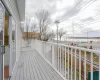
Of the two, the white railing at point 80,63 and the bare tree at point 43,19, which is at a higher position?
the bare tree at point 43,19

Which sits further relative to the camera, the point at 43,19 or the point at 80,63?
the point at 43,19

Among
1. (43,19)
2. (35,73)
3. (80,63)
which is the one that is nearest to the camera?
(80,63)

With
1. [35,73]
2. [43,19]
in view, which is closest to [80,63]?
[35,73]

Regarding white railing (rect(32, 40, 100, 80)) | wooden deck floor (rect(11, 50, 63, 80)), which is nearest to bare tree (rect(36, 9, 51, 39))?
wooden deck floor (rect(11, 50, 63, 80))

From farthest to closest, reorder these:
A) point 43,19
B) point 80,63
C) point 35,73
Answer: point 43,19, point 35,73, point 80,63

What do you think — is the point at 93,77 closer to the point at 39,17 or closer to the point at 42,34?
the point at 42,34

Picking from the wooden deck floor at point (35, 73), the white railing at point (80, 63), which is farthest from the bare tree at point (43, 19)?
the white railing at point (80, 63)

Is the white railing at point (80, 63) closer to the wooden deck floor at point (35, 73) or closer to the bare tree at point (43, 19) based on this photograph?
the wooden deck floor at point (35, 73)

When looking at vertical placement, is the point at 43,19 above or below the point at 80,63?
above

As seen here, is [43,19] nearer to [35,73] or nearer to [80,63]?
[35,73]

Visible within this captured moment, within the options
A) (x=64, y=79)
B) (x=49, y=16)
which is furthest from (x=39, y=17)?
(x=64, y=79)

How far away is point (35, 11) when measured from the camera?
15398 millimetres

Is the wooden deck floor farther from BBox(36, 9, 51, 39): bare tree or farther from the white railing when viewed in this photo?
BBox(36, 9, 51, 39): bare tree

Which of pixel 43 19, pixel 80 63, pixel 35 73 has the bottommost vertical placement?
pixel 35 73
